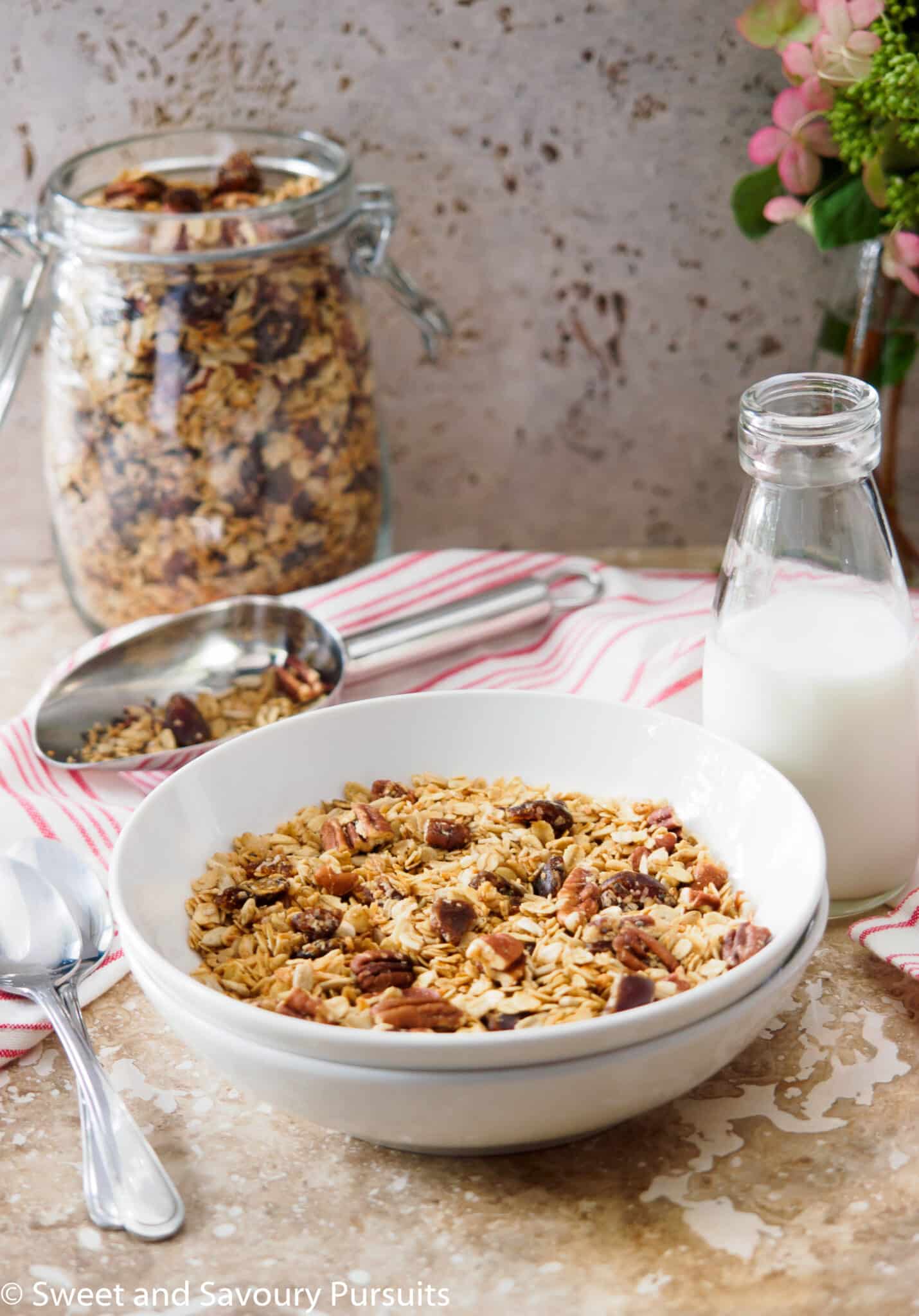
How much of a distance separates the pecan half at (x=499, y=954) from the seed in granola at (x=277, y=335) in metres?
0.50

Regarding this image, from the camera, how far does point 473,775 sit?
2.64 ft

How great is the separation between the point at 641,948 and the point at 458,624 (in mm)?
428

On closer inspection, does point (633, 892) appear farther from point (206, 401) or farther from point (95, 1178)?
point (206, 401)

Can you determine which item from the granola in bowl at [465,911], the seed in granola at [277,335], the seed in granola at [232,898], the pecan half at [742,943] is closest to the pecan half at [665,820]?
the granola in bowl at [465,911]

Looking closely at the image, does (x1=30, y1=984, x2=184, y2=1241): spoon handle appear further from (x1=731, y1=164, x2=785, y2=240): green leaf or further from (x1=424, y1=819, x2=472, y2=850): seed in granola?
(x1=731, y1=164, x2=785, y2=240): green leaf

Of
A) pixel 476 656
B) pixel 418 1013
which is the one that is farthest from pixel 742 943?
pixel 476 656

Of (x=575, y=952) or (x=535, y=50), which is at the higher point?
(x=535, y=50)

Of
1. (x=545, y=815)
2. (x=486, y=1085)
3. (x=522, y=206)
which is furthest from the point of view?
(x=522, y=206)

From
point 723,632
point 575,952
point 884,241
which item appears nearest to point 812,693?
point 723,632

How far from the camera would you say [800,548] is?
28.3 inches

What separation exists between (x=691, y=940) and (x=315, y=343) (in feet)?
1.78

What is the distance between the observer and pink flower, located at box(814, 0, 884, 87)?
81cm

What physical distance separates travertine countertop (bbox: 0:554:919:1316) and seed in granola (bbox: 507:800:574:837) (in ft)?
0.49

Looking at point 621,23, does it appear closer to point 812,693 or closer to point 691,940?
point 812,693
